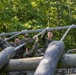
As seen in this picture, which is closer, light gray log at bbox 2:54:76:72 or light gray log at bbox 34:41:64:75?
light gray log at bbox 34:41:64:75

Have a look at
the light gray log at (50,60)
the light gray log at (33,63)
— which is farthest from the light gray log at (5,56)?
the light gray log at (50,60)

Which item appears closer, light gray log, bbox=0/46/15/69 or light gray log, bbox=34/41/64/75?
light gray log, bbox=34/41/64/75

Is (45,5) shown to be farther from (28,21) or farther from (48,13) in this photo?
(28,21)

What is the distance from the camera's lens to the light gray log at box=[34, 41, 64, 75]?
2.07 meters

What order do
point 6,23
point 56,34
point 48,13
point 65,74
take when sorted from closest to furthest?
point 65,74, point 6,23, point 56,34, point 48,13

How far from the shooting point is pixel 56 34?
770 inches

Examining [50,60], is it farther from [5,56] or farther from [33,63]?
[5,56]

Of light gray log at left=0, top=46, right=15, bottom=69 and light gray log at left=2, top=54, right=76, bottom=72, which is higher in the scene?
light gray log at left=0, top=46, right=15, bottom=69

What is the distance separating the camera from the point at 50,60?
2219 mm

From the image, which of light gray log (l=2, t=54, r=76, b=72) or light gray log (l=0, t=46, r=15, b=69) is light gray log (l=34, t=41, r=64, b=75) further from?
light gray log (l=0, t=46, r=15, b=69)

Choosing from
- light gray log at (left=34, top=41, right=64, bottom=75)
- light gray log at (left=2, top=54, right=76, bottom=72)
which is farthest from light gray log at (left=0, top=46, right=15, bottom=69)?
light gray log at (left=34, top=41, right=64, bottom=75)

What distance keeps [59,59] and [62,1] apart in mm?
18633

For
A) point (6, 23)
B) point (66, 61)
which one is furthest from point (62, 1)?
point (66, 61)

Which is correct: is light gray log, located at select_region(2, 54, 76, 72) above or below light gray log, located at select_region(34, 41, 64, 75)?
below
